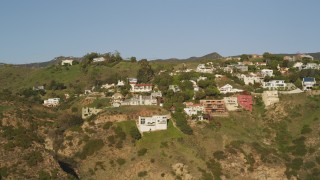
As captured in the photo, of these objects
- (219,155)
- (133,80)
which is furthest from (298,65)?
(219,155)

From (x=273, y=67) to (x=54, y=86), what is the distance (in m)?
51.6

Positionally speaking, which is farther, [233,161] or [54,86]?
[54,86]

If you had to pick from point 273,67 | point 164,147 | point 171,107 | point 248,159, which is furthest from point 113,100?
point 273,67

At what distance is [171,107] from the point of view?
97.1m

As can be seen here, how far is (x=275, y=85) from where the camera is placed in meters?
108

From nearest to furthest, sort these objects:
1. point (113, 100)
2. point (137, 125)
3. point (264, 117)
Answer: point (137, 125)
point (264, 117)
point (113, 100)

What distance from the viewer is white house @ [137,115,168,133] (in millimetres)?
85938

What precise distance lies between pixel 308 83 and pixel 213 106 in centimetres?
2347

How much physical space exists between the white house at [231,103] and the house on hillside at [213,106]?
0.93 m

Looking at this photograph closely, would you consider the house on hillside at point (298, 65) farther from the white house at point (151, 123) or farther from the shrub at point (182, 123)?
the white house at point (151, 123)

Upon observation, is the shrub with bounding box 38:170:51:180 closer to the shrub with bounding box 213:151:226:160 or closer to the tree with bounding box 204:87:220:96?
the shrub with bounding box 213:151:226:160

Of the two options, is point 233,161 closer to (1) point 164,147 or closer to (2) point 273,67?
(1) point 164,147

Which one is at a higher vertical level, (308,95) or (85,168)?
(308,95)

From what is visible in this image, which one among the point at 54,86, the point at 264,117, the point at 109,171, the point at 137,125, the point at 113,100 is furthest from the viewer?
the point at 54,86
